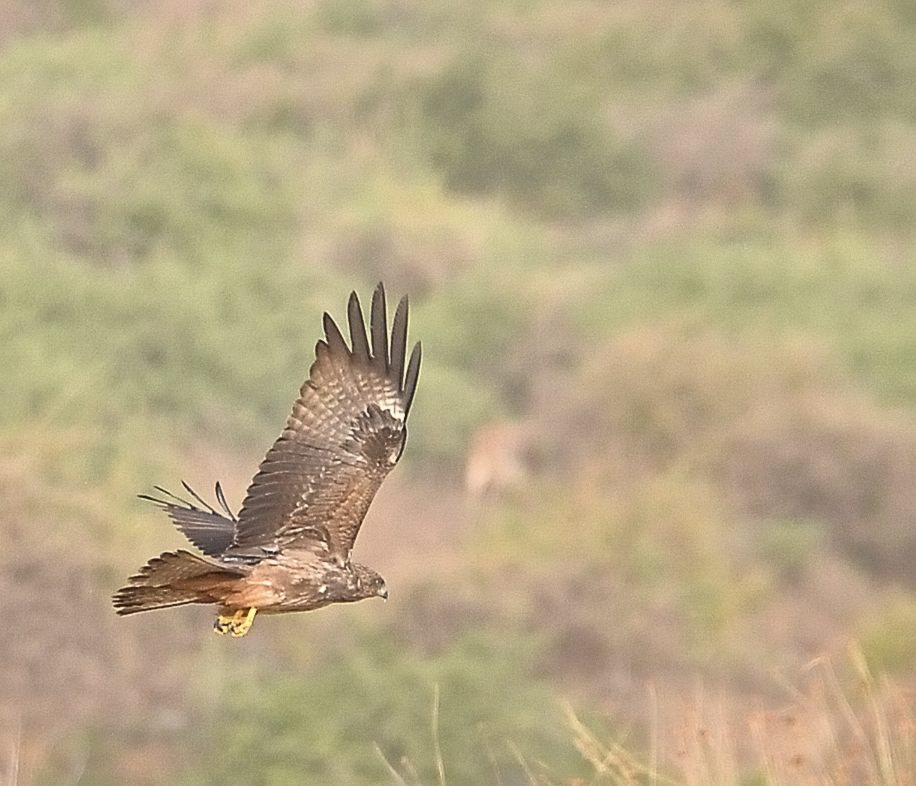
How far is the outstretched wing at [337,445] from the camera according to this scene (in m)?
7.93

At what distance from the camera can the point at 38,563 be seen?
54.9 feet

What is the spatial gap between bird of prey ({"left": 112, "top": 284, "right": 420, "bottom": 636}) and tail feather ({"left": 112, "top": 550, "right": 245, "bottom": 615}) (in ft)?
0.04

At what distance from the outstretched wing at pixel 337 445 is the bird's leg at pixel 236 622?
0.25 m

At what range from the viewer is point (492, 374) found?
28141 millimetres

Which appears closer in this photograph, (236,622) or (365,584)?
(236,622)

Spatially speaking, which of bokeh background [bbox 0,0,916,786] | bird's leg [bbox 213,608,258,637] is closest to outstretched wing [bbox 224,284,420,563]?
bird's leg [bbox 213,608,258,637]

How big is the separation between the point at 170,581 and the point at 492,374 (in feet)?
69.2

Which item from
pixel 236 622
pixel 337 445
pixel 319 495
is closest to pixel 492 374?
pixel 337 445

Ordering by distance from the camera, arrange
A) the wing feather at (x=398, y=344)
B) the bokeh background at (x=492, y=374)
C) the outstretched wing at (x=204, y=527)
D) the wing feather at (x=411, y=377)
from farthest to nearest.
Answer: the bokeh background at (x=492, y=374)
the wing feather at (x=411, y=377)
the wing feather at (x=398, y=344)
the outstretched wing at (x=204, y=527)

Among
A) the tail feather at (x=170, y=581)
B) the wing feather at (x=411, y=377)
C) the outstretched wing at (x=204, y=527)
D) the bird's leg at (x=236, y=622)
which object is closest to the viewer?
the tail feather at (x=170, y=581)

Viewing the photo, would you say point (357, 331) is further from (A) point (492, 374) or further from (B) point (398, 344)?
(A) point (492, 374)

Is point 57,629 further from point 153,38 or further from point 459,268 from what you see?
point 153,38

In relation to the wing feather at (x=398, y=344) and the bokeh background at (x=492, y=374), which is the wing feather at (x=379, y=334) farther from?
the bokeh background at (x=492, y=374)

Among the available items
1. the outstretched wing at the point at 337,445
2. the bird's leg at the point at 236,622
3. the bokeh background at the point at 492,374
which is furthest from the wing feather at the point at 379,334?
the bokeh background at the point at 492,374
